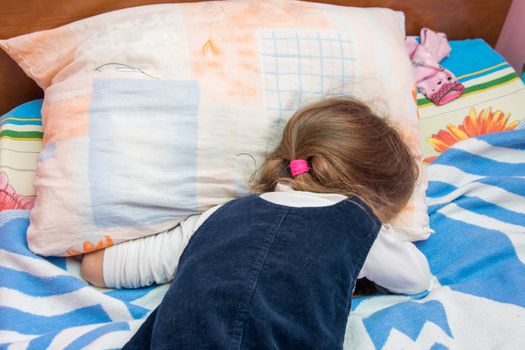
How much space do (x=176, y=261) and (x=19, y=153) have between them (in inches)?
15.0

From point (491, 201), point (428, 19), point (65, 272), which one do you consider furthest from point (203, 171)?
point (428, 19)

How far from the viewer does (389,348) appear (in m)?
0.71

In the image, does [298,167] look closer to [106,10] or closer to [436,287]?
[436,287]

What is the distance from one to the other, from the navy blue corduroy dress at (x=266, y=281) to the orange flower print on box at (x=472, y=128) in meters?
0.44

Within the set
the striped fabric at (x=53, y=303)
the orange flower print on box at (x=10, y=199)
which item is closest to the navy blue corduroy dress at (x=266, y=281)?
the striped fabric at (x=53, y=303)

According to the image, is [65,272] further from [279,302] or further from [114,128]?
[279,302]

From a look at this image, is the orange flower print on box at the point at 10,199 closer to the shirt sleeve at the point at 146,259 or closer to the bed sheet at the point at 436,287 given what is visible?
the bed sheet at the point at 436,287

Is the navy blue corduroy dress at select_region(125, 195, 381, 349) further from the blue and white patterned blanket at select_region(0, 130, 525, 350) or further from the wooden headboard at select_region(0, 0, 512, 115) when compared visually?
the wooden headboard at select_region(0, 0, 512, 115)

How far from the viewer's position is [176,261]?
2.59ft

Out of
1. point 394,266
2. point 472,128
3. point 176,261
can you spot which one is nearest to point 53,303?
point 176,261

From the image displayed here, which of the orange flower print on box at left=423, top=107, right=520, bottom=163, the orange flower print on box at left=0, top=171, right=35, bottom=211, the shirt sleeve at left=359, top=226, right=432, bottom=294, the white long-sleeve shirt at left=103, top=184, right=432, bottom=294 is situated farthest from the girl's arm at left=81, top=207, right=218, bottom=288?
the orange flower print on box at left=423, top=107, right=520, bottom=163

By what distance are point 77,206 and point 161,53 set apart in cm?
29

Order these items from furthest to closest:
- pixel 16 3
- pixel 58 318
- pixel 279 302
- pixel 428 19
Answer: pixel 428 19
pixel 16 3
pixel 58 318
pixel 279 302

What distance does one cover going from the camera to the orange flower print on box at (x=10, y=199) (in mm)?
838
